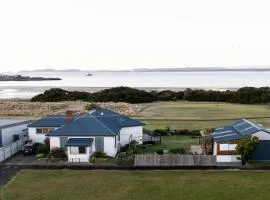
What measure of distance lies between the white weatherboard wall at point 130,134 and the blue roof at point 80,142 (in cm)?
640

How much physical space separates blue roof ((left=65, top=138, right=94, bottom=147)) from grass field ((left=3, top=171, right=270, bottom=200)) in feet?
13.4

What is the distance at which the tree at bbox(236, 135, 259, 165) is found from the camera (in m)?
32.8

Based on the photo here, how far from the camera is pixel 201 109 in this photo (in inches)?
3123

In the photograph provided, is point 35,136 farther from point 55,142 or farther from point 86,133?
point 86,133

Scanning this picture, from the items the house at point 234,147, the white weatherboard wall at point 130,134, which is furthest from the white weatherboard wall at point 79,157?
the house at point 234,147

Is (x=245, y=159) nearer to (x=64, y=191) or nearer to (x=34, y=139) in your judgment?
(x=64, y=191)

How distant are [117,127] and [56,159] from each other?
24.7 feet

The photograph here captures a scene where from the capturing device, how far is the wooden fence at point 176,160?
109 feet

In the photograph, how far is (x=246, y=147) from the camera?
32875 mm

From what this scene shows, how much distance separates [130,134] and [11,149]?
12.6 metres

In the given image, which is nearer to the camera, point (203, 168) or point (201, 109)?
point (203, 168)

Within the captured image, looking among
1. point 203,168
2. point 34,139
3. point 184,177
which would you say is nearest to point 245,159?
point 203,168

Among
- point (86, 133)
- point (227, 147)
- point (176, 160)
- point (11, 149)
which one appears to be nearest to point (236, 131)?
point (227, 147)

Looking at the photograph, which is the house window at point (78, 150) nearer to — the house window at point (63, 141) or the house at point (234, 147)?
the house window at point (63, 141)
